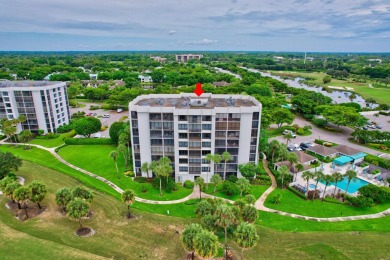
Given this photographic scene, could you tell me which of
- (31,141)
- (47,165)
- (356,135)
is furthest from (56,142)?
(356,135)

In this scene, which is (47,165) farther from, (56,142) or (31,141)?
(31,141)

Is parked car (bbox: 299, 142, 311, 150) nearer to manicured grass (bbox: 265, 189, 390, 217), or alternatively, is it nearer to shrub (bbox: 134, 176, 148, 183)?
manicured grass (bbox: 265, 189, 390, 217)

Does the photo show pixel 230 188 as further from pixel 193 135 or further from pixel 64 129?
pixel 64 129

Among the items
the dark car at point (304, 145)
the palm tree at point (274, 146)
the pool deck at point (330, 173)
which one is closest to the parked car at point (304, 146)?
the dark car at point (304, 145)

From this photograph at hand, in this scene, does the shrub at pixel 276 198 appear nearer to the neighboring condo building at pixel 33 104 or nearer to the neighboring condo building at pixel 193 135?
the neighboring condo building at pixel 193 135

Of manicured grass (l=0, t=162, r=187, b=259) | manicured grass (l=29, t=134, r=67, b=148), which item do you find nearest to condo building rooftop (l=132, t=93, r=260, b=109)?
manicured grass (l=0, t=162, r=187, b=259)

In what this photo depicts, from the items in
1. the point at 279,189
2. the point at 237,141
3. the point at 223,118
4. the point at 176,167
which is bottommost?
the point at 279,189
